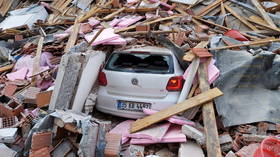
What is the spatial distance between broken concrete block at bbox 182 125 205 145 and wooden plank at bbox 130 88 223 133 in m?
0.35

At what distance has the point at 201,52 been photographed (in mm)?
5891

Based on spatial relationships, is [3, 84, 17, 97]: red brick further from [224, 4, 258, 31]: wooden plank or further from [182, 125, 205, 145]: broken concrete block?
[224, 4, 258, 31]: wooden plank

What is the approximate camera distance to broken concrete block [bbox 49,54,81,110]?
209 inches

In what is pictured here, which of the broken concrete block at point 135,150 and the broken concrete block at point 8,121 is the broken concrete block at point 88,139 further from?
the broken concrete block at point 8,121

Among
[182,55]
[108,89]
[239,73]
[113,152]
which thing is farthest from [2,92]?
[239,73]

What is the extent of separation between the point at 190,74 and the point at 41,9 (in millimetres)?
6614

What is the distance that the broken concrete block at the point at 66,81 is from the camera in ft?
17.5

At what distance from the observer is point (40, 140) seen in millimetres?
4551

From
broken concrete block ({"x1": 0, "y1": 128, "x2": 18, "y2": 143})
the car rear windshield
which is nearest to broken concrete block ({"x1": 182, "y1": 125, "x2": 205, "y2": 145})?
the car rear windshield

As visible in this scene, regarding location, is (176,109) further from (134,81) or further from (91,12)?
(91,12)

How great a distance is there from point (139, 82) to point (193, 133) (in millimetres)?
1229

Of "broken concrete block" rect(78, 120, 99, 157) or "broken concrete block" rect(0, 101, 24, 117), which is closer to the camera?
"broken concrete block" rect(78, 120, 99, 157)

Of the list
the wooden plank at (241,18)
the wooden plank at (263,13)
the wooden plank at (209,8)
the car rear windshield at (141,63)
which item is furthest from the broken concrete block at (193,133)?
the wooden plank at (209,8)

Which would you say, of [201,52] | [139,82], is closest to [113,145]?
[139,82]
